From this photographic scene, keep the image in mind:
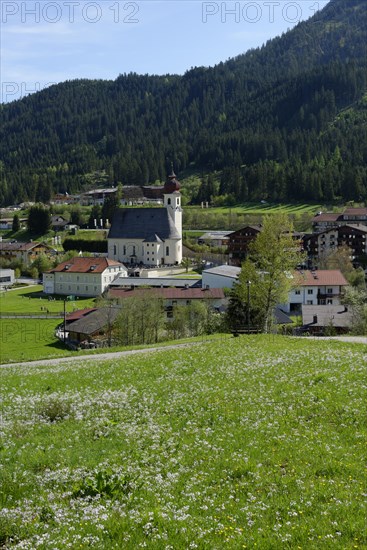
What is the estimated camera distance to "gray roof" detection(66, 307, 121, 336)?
2060 inches

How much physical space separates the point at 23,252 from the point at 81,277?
2907 cm

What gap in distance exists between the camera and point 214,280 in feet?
243

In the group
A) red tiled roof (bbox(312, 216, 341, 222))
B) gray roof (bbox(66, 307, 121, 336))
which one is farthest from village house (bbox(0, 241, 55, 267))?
gray roof (bbox(66, 307, 121, 336))

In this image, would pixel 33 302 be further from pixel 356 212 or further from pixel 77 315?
pixel 356 212

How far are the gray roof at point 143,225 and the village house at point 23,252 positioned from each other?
13.6 meters

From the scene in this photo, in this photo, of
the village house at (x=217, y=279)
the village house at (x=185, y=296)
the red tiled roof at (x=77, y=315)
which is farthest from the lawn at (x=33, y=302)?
the village house at (x=217, y=279)

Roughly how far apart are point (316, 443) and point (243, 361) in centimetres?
923

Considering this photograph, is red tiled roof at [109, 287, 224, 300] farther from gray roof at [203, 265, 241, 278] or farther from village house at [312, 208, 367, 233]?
village house at [312, 208, 367, 233]

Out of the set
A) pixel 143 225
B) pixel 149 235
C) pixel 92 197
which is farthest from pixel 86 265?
pixel 92 197

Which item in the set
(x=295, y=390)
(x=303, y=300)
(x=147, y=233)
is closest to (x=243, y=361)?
(x=295, y=390)

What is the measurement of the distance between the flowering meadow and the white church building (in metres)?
85.0

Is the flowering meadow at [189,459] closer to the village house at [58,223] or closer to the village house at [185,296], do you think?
the village house at [185,296]

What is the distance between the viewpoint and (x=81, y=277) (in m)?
82.9

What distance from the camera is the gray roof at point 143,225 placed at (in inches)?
4124
